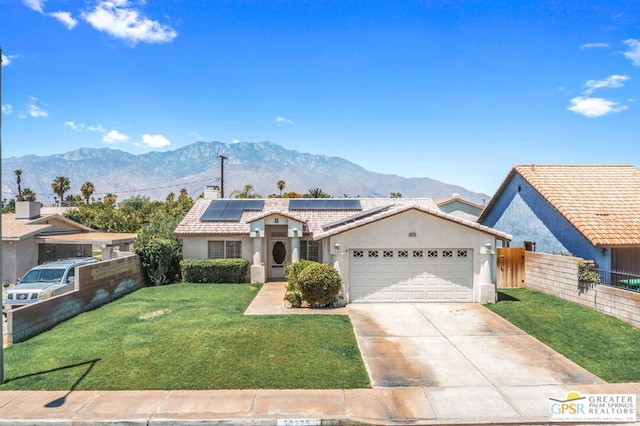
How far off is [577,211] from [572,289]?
3.58 m

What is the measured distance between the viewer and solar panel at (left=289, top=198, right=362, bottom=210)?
82.9ft

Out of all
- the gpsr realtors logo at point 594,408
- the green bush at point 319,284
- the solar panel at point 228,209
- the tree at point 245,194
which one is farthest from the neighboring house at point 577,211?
the tree at point 245,194

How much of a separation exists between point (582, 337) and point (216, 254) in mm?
16741

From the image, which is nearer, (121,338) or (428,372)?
(428,372)

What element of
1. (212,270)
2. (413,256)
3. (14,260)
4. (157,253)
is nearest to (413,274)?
(413,256)

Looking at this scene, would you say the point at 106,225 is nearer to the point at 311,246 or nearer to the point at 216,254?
the point at 216,254

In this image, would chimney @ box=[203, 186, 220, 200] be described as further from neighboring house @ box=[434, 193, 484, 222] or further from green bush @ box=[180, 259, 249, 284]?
neighboring house @ box=[434, 193, 484, 222]

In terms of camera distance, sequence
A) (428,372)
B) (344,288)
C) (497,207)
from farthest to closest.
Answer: (497,207) < (344,288) < (428,372)

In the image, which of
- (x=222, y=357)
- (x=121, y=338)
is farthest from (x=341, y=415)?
(x=121, y=338)

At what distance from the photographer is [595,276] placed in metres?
15.2

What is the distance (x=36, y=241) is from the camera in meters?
22.8

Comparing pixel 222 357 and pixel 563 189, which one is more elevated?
pixel 563 189

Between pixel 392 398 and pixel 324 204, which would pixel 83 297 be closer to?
pixel 392 398

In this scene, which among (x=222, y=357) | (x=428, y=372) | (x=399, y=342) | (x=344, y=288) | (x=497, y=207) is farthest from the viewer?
(x=497, y=207)
